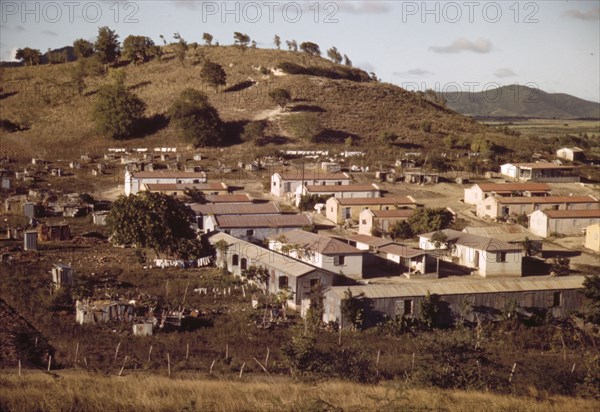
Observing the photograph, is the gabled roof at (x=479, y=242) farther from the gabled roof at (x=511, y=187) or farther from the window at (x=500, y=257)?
the gabled roof at (x=511, y=187)

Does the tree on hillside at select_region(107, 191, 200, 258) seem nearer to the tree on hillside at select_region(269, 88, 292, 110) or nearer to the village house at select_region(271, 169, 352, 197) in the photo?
the village house at select_region(271, 169, 352, 197)

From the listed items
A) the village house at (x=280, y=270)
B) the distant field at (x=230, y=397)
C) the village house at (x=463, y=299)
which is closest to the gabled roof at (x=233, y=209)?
the village house at (x=280, y=270)

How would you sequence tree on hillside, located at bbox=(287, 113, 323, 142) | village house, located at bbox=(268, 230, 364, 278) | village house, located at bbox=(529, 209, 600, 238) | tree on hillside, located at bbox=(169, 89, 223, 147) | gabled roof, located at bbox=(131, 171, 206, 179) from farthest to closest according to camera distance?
tree on hillside, located at bbox=(287, 113, 323, 142) → tree on hillside, located at bbox=(169, 89, 223, 147) → gabled roof, located at bbox=(131, 171, 206, 179) → village house, located at bbox=(529, 209, 600, 238) → village house, located at bbox=(268, 230, 364, 278)

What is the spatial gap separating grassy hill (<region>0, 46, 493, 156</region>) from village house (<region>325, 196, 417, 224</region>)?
30.9m

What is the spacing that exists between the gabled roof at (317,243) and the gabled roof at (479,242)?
21.1 ft

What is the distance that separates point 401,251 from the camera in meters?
35.8

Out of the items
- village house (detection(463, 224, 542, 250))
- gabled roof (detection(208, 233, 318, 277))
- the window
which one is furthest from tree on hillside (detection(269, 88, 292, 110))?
the window

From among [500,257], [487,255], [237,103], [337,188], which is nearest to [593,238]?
[500,257]

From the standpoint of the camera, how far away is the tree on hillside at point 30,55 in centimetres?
11944

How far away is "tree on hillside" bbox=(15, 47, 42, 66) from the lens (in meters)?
119

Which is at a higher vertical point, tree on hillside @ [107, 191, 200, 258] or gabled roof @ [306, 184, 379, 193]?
gabled roof @ [306, 184, 379, 193]

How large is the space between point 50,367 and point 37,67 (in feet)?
338

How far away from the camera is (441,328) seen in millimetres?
27188

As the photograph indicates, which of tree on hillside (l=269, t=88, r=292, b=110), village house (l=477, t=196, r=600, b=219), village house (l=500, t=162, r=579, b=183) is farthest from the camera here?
tree on hillside (l=269, t=88, r=292, b=110)
